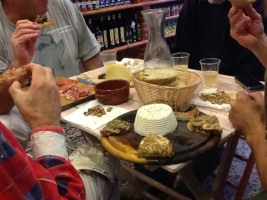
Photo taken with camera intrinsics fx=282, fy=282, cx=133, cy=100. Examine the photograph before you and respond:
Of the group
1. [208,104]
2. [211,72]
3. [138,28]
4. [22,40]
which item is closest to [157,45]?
[211,72]

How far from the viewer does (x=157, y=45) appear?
1.50 metres

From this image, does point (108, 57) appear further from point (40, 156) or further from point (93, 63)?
point (40, 156)

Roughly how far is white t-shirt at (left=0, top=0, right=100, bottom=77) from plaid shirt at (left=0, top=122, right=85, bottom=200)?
1.17 meters

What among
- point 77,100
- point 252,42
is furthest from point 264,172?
point 77,100

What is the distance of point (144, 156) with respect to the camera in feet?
3.01

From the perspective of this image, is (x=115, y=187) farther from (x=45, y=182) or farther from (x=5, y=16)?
(x=5, y=16)

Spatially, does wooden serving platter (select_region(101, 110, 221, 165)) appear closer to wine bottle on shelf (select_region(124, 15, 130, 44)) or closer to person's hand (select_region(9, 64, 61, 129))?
person's hand (select_region(9, 64, 61, 129))

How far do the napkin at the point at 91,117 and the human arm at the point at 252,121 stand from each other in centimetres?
49

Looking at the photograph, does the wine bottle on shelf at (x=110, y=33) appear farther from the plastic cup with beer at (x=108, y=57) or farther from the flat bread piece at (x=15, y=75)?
the flat bread piece at (x=15, y=75)

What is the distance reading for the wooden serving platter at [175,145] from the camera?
0.91 m

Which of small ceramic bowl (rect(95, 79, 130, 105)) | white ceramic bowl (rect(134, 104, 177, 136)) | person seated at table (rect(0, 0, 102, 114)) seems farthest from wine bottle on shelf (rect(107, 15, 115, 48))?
white ceramic bowl (rect(134, 104, 177, 136))

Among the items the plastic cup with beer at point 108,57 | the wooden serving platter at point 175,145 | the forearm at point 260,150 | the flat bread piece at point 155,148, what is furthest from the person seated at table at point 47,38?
the forearm at point 260,150

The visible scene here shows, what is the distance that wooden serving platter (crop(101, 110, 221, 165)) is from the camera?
2.98 feet

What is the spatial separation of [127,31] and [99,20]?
0.45 m
